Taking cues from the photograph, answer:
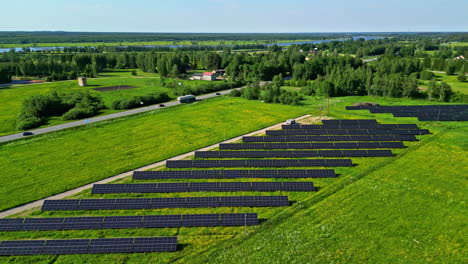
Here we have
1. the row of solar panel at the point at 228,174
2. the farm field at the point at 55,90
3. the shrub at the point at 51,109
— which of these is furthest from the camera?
the farm field at the point at 55,90

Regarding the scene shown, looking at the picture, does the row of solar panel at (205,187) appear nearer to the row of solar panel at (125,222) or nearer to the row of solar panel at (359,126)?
the row of solar panel at (125,222)

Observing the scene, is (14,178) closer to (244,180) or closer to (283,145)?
(244,180)

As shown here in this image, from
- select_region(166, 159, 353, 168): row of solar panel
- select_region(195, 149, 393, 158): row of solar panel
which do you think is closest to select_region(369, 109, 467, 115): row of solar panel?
select_region(195, 149, 393, 158): row of solar panel

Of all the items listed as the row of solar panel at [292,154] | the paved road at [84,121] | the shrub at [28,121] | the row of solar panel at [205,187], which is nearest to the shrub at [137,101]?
the paved road at [84,121]

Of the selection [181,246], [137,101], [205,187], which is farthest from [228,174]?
[137,101]

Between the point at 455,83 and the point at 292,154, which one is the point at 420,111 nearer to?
the point at 292,154

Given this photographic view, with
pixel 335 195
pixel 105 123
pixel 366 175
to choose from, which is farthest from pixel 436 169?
pixel 105 123
